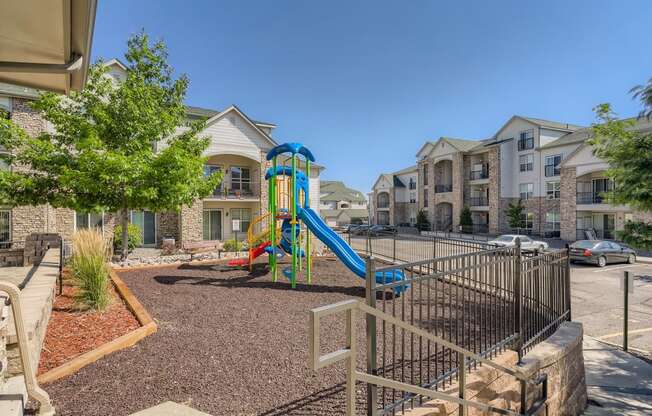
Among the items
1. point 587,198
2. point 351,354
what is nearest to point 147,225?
point 351,354

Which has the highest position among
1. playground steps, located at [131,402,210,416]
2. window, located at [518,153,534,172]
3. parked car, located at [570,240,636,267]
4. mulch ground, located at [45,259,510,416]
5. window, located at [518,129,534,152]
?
window, located at [518,129,534,152]

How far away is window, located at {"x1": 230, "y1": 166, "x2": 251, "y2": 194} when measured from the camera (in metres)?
24.2

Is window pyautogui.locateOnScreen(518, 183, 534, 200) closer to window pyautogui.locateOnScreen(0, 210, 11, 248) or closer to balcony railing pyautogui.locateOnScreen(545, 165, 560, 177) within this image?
balcony railing pyautogui.locateOnScreen(545, 165, 560, 177)

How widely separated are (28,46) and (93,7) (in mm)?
1270

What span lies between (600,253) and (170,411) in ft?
71.0

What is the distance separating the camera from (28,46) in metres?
2.99

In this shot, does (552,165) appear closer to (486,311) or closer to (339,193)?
(486,311)

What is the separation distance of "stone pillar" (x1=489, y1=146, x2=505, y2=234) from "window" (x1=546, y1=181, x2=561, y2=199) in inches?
182

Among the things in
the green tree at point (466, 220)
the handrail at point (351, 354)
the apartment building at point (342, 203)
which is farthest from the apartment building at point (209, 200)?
the apartment building at point (342, 203)

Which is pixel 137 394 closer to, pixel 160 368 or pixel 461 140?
pixel 160 368

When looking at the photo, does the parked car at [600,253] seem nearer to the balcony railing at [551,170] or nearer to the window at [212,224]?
the balcony railing at [551,170]

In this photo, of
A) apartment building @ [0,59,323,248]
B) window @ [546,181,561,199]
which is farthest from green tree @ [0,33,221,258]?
window @ [546,181,561,199]

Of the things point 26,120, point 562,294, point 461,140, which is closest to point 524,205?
point 461,140

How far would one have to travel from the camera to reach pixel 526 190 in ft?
116
